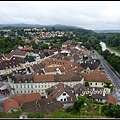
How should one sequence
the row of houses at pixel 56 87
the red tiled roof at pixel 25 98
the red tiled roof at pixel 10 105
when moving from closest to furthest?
the red tiled roof at pixel 10 105, the row of houses at pixel 56 87, the red tiled roof at pixel 25 98

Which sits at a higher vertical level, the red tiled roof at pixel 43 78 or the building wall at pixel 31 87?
the red tiled roof at pixel 43 78

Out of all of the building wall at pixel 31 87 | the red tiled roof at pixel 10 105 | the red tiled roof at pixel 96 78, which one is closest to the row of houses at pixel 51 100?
the red tiled roof at pixel 10 105

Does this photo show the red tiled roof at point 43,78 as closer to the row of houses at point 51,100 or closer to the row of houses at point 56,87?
the row of houses at point 56,87

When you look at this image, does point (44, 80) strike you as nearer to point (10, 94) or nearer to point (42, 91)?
point (42, 91)

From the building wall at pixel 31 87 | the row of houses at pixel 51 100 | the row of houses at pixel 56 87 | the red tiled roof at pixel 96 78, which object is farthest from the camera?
the red tiled roof at pixel 96 78

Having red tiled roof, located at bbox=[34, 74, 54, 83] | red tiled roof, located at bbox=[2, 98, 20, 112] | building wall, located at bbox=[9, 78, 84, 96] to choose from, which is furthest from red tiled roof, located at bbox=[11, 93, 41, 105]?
red tiled roof, located at bbox=[34, 74, 54, 83]

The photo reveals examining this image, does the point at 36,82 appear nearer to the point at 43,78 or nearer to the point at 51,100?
the point at 43,78

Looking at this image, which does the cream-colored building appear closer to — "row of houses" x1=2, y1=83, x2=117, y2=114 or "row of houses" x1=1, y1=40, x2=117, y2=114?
"row of houses" x1=1, y1=40, x2=117, y2=114

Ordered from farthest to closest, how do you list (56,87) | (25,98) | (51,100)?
(56,87), (25,98), (51,100)

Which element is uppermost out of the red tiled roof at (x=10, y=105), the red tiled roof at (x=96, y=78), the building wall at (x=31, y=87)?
the red tiled roof at (x=96, y=78)

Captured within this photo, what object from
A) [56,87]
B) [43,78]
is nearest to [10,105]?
[56,87]

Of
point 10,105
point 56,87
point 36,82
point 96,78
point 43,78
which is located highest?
point 43,78

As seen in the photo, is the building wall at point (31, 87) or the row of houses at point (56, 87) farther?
the building wall at point (31, 87)
